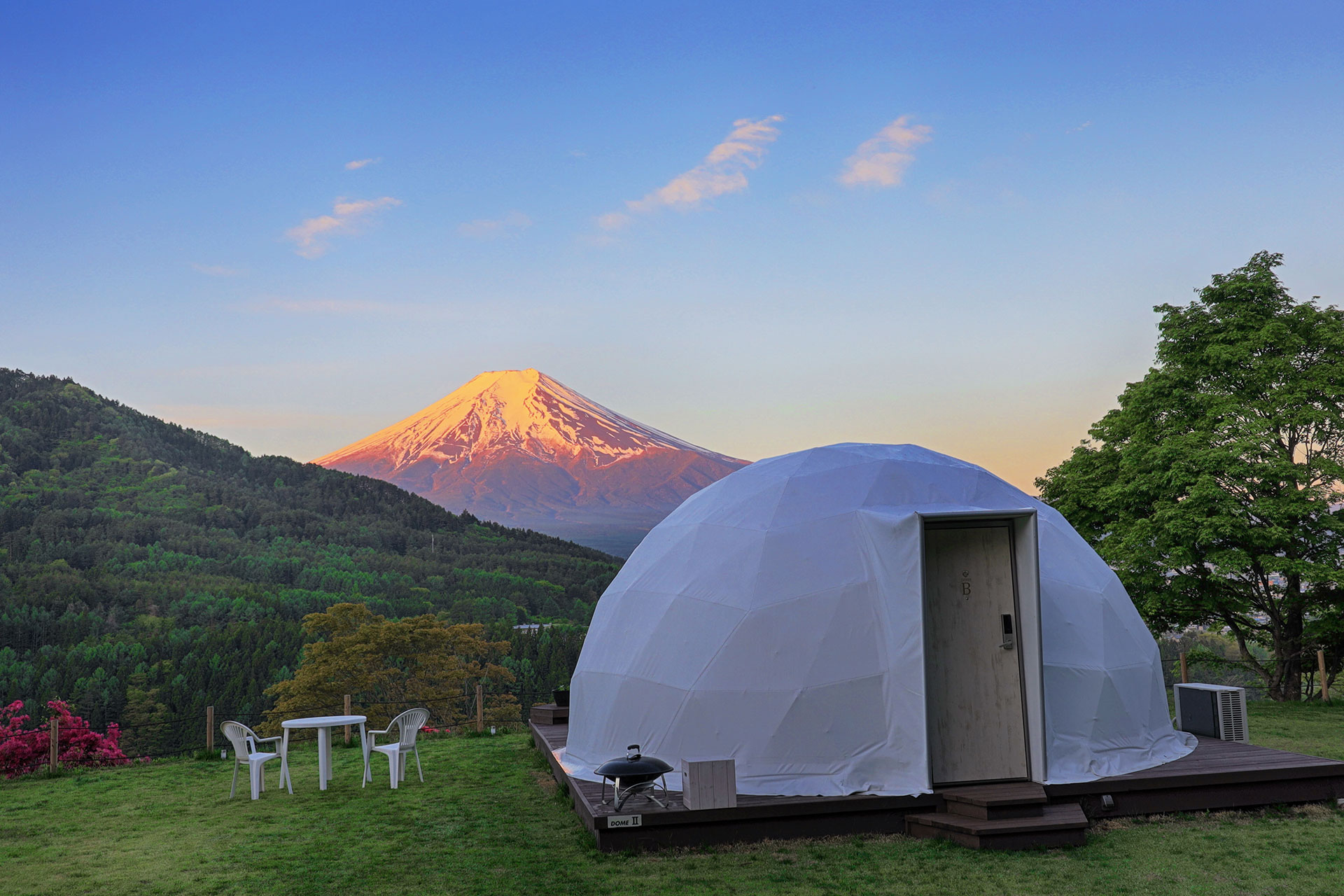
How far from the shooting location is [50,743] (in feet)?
45.9

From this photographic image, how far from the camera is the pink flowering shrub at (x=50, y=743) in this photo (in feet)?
45.7

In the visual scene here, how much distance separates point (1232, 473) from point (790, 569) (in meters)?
12.8

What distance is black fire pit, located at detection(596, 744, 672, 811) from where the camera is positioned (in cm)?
735

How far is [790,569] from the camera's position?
870 centimetres

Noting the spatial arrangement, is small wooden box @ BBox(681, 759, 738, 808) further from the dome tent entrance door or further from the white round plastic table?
the white round plastic table

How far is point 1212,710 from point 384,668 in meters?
24.2

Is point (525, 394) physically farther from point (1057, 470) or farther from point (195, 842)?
point (195, 842)

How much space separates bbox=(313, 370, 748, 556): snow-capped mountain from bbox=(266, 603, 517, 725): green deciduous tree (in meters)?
46.8

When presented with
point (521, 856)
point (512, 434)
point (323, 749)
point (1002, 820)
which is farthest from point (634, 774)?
point (512, 434)

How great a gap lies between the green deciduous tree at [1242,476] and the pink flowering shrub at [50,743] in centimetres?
1982

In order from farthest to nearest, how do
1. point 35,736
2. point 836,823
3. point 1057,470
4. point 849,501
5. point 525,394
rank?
1. point 525,394
2. point 1057,470
3. point 35,736
4. point 849,501
5. point 836,823

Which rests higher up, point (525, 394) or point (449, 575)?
point (525, 394)

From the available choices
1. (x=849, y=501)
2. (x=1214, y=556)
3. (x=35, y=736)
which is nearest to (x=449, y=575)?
(x=35, y=736)

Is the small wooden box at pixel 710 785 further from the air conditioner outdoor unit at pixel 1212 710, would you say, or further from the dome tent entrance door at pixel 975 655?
the air conditioner outdoor unit at pixel 1212 710
